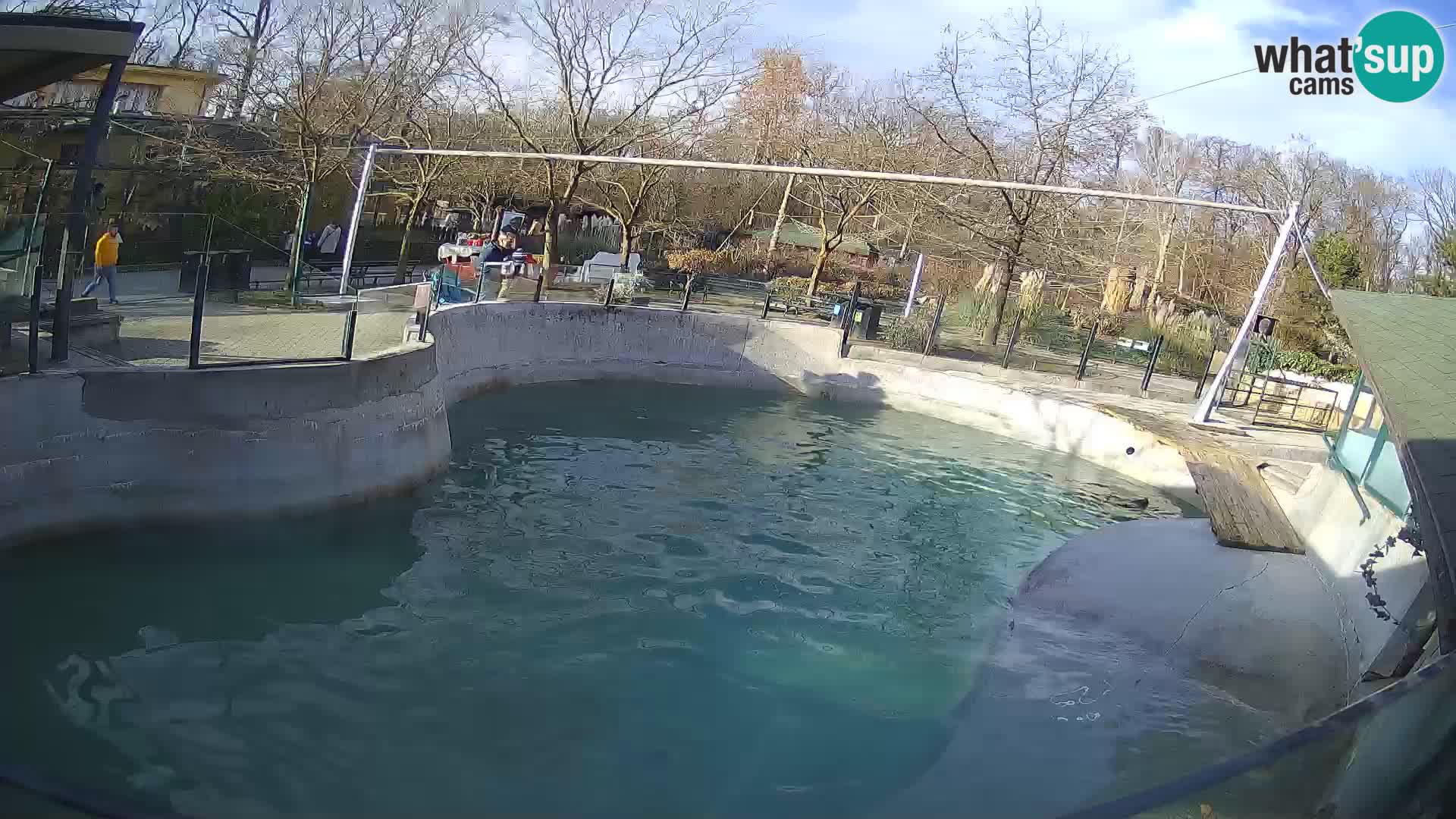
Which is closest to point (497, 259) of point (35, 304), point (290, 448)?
point (290, 448)

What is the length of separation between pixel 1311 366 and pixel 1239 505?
40.7 ft

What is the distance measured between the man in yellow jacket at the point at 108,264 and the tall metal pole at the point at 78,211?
109 centimetres

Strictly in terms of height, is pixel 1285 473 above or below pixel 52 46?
below

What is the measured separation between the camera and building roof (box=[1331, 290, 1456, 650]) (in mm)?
6148

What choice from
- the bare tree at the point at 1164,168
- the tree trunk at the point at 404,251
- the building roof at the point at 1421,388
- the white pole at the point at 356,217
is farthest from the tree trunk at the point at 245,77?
the bare tree at the point at 1164,168

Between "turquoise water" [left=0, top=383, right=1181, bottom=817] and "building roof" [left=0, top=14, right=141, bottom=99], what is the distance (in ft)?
15.0

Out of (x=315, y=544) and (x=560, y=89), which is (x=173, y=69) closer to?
(x=560, y=89)

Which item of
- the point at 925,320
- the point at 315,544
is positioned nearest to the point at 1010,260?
the point at 925,320

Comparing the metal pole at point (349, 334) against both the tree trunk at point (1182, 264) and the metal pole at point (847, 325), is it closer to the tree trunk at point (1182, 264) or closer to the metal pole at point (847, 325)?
the metal pole at point (847, 325)

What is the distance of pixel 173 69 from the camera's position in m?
24.9

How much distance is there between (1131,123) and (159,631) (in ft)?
91.6

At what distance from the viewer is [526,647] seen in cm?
963

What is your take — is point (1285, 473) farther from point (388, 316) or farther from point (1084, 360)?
point (388, 316)

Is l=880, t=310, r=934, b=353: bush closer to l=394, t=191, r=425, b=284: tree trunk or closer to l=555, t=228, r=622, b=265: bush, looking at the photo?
l=555, t=228, r=622, b=265: bush
